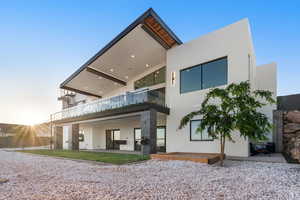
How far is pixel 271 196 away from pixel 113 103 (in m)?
11.4

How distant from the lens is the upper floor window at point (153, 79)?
574 inches

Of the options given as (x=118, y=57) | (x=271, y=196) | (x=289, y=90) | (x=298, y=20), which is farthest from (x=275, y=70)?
(x=271, y=196)

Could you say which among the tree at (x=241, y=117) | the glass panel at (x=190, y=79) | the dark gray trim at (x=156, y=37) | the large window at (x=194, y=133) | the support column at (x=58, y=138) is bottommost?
the support column at (x=58, y=138)

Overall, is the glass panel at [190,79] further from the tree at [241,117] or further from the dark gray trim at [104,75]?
the dark gray trim at [104,75]

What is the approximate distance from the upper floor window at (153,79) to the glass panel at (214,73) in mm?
4145

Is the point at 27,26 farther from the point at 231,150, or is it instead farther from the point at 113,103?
the point at 231,150

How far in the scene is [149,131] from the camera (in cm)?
1053

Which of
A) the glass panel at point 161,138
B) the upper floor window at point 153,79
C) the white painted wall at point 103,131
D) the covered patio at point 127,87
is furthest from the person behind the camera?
the white painted wall at point 103,131

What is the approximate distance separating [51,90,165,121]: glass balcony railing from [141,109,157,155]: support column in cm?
89

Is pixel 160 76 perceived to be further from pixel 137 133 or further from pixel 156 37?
pixel 137 133

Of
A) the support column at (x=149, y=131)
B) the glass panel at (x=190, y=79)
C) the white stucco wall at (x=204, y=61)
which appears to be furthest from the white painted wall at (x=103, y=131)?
the glass panel at (x=190, y=79)

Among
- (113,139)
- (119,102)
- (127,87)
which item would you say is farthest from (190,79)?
(113,139)

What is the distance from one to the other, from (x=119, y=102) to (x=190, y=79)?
5419 mm

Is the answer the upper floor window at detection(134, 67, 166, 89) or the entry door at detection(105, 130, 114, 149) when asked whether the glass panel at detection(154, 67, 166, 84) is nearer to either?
the upper floor window at detection(134, 67, 166, 89)
